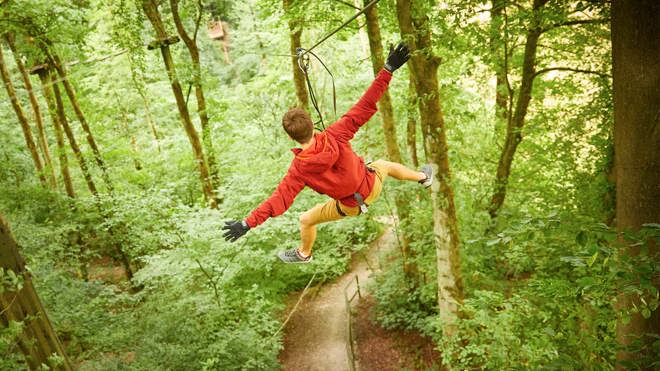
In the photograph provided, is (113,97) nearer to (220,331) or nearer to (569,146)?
(220,331)

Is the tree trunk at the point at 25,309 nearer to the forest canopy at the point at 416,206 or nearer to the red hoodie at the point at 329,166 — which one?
the forest canopy at the point at 416,206

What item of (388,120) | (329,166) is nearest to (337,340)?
(388,120)

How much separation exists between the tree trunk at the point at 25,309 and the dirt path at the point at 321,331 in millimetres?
8092

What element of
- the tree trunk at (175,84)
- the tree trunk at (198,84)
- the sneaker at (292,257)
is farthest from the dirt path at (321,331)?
the sneaker at (292,257)

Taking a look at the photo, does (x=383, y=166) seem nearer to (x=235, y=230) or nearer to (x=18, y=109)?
(x=235, y=230)

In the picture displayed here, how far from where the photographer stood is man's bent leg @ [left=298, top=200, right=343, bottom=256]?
3.84m

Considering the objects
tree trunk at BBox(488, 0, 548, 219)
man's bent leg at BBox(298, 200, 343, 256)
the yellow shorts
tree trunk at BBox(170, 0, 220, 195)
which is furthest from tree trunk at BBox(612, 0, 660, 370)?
tree trunk at BBox(170, 0, 220, 195)

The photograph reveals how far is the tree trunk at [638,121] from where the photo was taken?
2318 mm

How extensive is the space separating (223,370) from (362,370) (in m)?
4.56

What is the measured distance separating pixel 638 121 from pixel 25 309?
5.93m

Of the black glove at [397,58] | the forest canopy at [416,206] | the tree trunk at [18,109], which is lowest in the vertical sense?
the forest canopy at [416,206]

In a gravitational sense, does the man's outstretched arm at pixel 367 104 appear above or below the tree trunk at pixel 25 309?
above

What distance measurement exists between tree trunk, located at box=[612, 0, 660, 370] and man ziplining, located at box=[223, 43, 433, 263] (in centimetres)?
151

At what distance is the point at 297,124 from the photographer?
3148 mm
